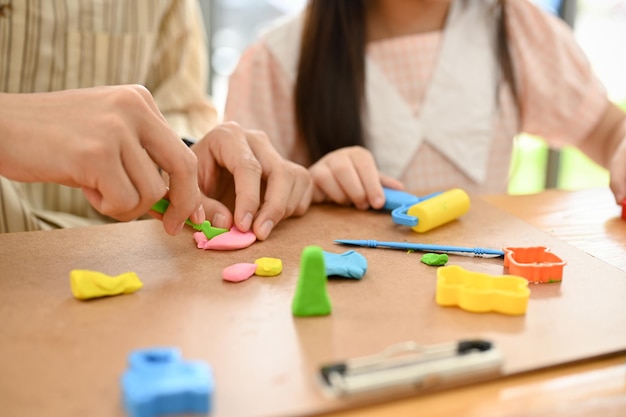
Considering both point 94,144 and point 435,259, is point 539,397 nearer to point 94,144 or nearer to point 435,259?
point 435,259

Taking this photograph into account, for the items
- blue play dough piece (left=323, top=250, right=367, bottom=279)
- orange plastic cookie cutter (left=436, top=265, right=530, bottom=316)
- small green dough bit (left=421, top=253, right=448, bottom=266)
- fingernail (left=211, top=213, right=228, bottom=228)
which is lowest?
fingernail (left=211, top=213, right=228, bottom=228)

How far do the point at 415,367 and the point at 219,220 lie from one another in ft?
1.30

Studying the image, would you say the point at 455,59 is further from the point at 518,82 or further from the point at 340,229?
the point at 340,229

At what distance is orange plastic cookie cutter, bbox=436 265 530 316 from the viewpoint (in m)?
0.56

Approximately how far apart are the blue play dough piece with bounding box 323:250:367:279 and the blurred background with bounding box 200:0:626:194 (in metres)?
1.60

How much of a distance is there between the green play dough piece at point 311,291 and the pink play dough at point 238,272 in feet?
0.32

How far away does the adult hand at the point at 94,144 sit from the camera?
0.58m

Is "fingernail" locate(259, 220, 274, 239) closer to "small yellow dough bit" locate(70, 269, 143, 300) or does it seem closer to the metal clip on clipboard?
"small yellow dough bit" locate(70, 269, 143, 300)

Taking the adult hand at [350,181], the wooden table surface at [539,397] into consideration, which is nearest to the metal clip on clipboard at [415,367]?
the wooden table surface at [539,397]

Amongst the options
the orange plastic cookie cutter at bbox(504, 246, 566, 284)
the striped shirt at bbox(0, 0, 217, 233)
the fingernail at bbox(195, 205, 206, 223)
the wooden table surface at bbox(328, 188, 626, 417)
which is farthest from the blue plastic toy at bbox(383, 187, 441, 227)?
the striped shirt at bbox(0, 0, 217, 233)

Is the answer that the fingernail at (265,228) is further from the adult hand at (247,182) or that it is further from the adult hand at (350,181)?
the adult hand at (350,181)

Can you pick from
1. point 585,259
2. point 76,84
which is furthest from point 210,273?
point 76,84

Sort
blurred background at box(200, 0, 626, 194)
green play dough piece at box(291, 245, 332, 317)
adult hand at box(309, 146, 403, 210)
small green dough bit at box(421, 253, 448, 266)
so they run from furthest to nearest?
blurred background at box(200, 0, 626, 194), adult hand at box(309, 146, 403, 210), small green dough bit at box(421, 253, 448, 266), green play dough piece at box(291, 245, 332, 317)

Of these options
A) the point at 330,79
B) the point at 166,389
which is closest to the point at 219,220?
the point at 166,389
